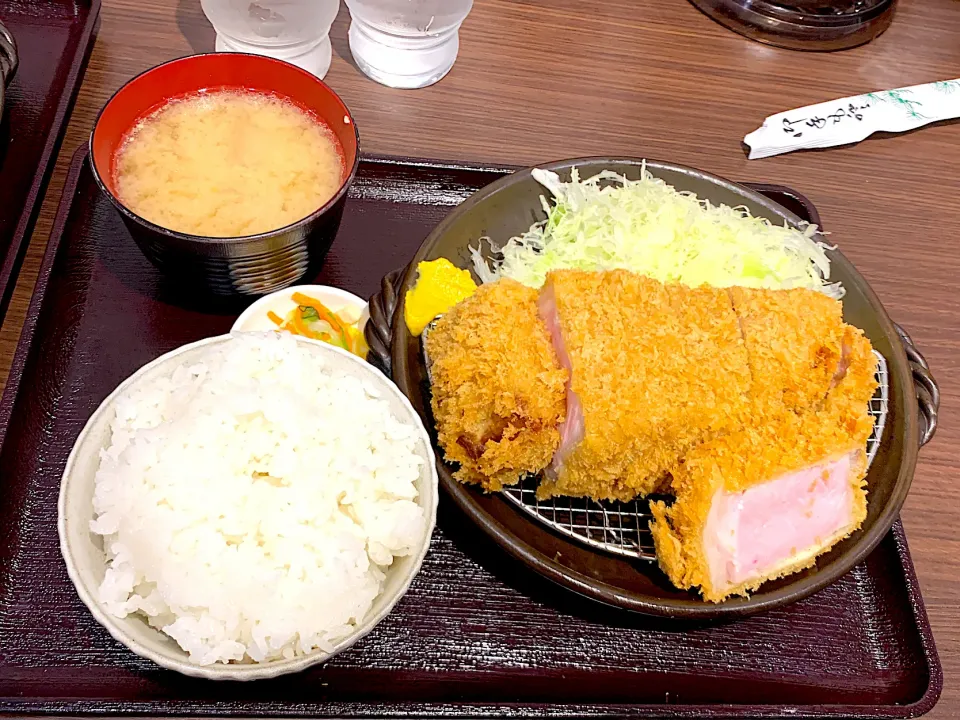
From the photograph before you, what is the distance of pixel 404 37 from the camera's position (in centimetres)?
254

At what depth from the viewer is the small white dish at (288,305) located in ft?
6.14

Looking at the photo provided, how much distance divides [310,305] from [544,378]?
2.31ft

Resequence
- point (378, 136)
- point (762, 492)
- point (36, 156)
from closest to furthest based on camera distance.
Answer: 1. point (762, 492)
2. point (36, 156)
3. point (378, 136)

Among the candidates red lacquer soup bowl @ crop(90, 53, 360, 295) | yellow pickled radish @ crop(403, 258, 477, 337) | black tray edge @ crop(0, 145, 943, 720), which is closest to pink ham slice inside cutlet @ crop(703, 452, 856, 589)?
black tray edge @ crop(0, 145, 943, 720)

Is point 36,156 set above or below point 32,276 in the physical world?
above

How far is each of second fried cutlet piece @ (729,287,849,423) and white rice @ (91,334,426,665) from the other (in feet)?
2.92

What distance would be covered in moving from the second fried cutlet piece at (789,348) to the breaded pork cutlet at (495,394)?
1.64ft

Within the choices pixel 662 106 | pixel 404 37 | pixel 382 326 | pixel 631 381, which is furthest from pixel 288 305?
pixel 662 106

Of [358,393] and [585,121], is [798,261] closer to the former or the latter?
[585,121]

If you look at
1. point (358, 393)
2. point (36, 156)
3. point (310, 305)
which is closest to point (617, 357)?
point (358, 393)

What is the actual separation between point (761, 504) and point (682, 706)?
0.47m

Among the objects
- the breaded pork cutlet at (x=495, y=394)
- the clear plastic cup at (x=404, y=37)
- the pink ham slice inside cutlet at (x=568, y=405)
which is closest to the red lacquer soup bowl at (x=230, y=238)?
the breaded pork cutlet at (x=495, y=394)

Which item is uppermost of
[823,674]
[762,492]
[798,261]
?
[798,261]

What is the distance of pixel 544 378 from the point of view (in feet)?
5.37
